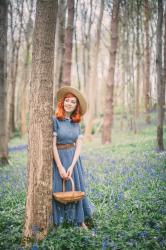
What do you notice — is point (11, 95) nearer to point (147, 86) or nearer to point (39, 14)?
point (147, 86)

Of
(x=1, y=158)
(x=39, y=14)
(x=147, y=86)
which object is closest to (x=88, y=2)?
(x=147, y=86)

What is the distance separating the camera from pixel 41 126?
4559 millimetres

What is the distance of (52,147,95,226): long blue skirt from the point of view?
501cm

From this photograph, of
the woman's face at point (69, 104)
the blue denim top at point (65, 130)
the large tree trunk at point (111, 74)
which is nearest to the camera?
the blue denim top at point (65, 130)

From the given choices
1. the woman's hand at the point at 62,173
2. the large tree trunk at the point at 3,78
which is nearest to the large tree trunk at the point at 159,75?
the large tree trunk at the point at 3,78

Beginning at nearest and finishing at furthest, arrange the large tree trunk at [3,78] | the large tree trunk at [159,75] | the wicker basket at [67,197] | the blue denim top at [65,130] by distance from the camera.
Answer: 1. the wicker basket at [67,197]
2. the blue denim top at [65,130]
3. the large tree trunk at [3,78]
4. the large tree trunk at [159,75]

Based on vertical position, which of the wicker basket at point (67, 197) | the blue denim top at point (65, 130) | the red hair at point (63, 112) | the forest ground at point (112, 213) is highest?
the red hair at point (63, 112)

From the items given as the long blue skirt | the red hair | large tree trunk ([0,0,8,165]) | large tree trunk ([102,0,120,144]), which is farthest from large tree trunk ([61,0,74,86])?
the long blue skirt

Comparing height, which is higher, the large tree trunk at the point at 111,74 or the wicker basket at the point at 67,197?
the large tree trunk at the point at 111,74

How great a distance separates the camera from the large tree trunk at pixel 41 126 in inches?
175

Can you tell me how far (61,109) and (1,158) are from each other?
711 centimetres

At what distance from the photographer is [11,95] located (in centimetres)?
2595

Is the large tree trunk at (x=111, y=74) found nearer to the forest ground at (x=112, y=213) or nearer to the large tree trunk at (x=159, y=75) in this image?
the large tree trunk at (x=159, y=75)

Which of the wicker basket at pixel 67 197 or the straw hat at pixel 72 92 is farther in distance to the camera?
the straw hat at pixel 72 92
